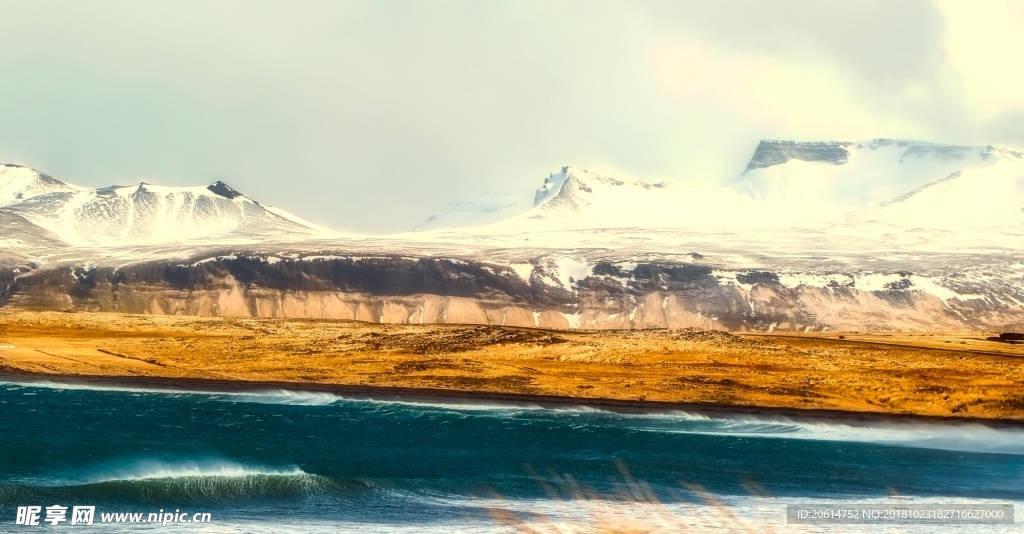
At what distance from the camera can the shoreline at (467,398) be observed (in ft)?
293

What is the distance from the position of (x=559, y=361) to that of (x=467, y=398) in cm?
2392

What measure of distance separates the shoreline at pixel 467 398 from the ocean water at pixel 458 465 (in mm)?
2071

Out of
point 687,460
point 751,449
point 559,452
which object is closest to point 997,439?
point 751,449

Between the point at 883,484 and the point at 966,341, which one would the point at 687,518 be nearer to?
the point at 883,484

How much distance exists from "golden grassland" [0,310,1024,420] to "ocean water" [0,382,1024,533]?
9.63 meters

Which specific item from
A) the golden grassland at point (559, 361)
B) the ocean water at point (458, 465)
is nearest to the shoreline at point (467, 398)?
the golden grassland at point (559, 361)

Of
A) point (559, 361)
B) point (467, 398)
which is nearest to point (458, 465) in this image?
point (467, 398)

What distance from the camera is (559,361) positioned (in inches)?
4685

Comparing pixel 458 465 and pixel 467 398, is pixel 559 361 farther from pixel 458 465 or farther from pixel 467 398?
pixel 458 465

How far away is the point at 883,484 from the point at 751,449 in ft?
42.2

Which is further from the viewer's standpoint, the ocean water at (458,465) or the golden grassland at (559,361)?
the golden grassland at (559,361)

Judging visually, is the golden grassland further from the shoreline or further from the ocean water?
the ocean water

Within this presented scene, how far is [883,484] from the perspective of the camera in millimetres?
62156

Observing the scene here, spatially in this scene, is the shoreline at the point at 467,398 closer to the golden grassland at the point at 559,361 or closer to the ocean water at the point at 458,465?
the golden grassland at the point at 559,361
